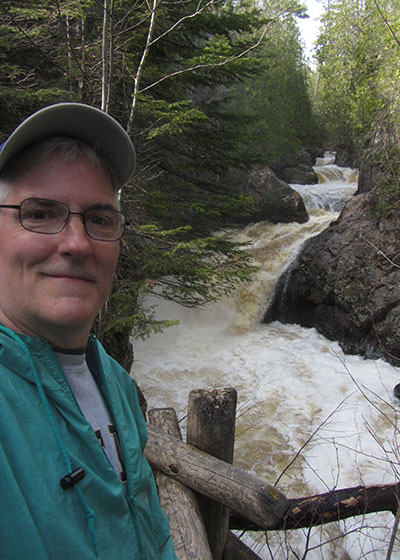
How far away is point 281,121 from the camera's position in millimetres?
19172

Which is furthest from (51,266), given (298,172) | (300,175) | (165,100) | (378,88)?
(298,172)

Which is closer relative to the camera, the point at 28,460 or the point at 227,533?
the point at 28,460

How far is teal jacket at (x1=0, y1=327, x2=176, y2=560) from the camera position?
0.75 m

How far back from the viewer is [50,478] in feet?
2.72

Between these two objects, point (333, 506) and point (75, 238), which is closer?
point (75, 238)

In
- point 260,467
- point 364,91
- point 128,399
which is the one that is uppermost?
point 364,91

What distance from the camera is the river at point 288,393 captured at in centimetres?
383

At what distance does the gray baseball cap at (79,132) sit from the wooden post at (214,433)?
1.79 m

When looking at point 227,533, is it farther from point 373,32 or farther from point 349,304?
point 373,32

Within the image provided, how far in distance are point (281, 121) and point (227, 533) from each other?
20.0 m

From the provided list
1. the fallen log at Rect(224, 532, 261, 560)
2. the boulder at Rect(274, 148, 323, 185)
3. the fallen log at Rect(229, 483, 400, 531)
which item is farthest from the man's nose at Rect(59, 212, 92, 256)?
the boulder at Rect(274, 148, 323, 185)

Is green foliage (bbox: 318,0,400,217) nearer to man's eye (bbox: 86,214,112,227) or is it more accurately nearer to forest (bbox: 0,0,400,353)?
forest (bbox: 0,0,400,353)

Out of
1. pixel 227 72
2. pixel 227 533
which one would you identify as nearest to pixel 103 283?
pixel 227 533

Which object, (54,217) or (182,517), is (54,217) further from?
(182,517)
